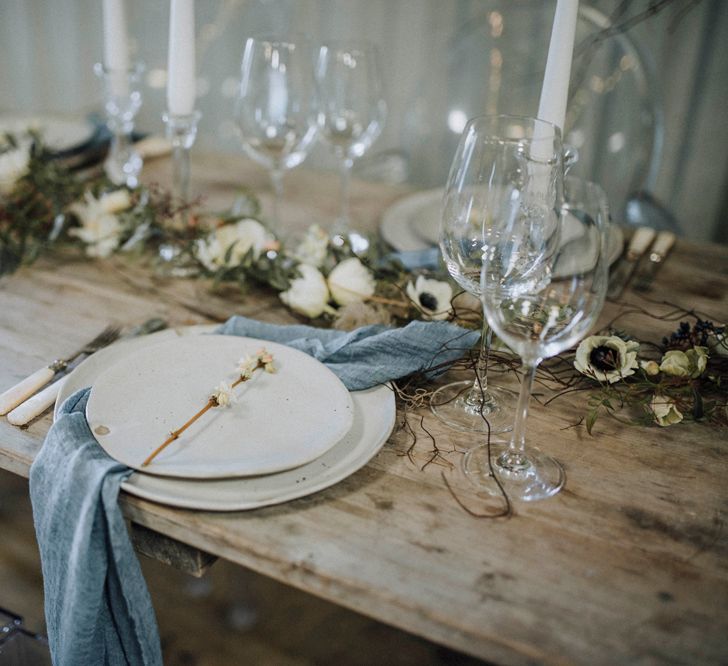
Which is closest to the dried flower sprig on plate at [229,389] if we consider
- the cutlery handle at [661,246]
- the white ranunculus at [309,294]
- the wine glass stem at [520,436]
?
the white ranunculus at [309,294]

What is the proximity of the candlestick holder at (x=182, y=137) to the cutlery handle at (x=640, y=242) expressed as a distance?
2.31 ft

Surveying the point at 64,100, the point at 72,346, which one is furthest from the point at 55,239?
the point at 64,100

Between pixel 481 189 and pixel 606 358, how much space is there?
252mm

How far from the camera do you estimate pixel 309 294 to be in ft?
3.33

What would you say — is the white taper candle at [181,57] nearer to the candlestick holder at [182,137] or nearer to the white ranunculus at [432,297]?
the candlestick holder at [182,137]

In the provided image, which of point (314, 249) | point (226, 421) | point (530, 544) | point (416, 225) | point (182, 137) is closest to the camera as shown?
point (530, 544)

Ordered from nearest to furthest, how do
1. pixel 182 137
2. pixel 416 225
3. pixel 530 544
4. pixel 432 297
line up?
pixel 530 544
pixel 432 297
pixel 182 137
pixel 416 225

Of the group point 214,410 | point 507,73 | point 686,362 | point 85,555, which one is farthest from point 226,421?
point 507,73

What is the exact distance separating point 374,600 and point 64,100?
3010 mm

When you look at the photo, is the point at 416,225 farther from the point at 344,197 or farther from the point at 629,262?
the point at 629,262

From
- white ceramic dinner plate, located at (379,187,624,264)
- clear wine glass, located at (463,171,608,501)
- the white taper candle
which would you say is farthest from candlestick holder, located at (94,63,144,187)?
clear wine glass, located at (463,171,608,501)

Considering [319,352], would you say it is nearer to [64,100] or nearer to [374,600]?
[374,600]

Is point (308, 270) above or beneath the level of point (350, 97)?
beneath

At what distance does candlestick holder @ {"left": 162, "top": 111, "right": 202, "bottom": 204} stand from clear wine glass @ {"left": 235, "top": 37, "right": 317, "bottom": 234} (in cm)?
7
